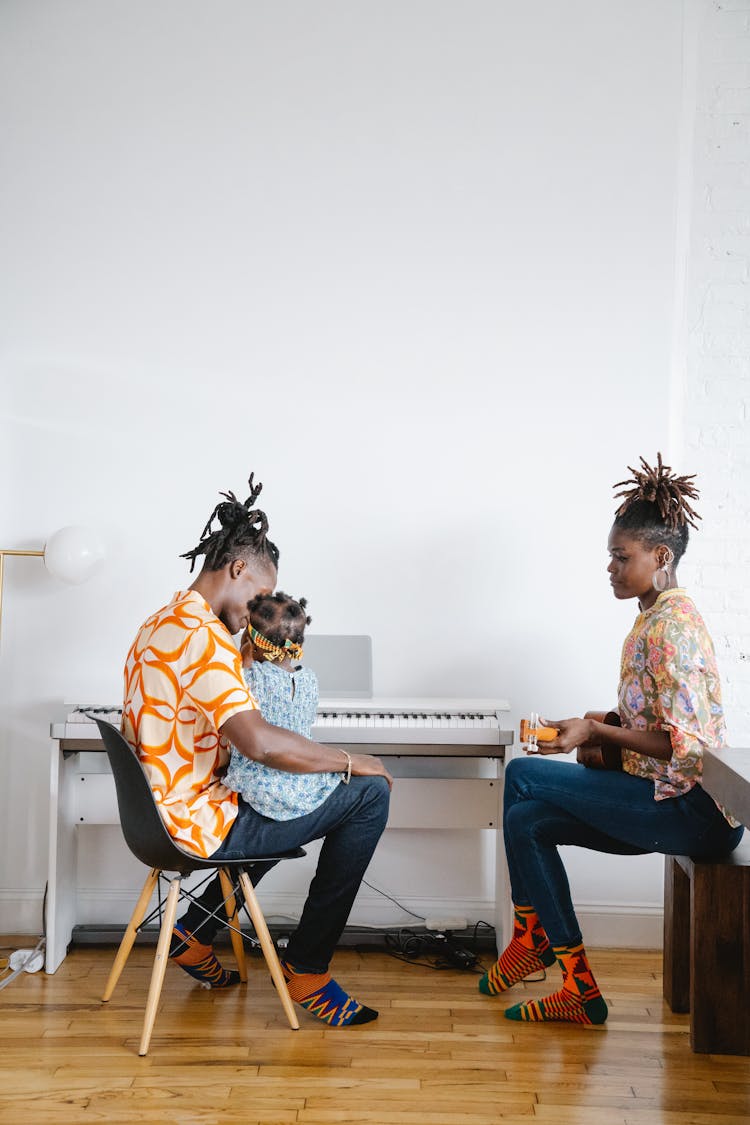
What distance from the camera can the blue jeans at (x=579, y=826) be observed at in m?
2.67

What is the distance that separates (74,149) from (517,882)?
2703mm

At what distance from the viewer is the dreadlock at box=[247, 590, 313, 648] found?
277 centimetres

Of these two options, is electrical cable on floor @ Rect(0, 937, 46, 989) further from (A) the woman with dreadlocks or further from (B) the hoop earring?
(B) the hoop earring

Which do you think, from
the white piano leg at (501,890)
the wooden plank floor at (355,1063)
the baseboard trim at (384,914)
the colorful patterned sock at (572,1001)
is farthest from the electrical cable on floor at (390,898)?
the colorful patterned sock at (572,1001)

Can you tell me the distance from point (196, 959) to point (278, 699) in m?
0.78

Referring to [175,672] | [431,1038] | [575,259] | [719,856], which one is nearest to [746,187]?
[575,259]

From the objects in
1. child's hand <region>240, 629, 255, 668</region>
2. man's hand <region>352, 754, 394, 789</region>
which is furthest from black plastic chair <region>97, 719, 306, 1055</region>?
child's hand <region>240, 629, 255, 668</region>

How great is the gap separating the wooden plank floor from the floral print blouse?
636 mm

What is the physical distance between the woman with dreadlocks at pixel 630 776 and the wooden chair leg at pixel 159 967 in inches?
35.2

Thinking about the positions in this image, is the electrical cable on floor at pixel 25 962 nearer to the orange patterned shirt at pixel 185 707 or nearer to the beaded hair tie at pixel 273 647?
the orange patterned shirt at pixel 185 707

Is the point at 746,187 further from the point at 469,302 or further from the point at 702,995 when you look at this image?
the point at 702,995

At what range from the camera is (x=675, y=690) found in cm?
266

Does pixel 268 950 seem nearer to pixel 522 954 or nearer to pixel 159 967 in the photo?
pixel 159 967

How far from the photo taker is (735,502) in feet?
11.5
